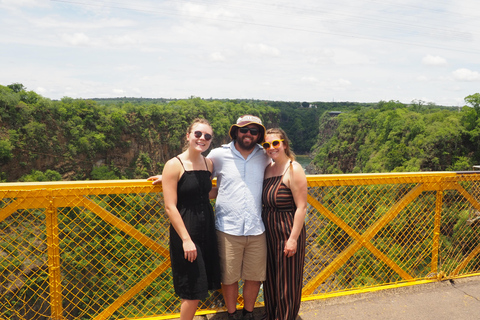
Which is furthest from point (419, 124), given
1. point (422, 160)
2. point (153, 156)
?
point (153, 156)

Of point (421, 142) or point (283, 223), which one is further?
point (421, 142)

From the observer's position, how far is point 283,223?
9.01 ft

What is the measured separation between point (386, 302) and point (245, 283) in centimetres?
154

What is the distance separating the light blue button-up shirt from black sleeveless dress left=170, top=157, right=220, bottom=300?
14 cm

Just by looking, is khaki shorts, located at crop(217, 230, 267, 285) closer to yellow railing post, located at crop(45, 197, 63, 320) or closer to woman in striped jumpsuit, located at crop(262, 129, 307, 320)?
woman in striped jumpsuit, located at crop(262, 129, 307, 320)

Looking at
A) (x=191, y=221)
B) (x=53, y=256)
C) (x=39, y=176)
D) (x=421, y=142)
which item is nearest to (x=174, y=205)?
(x=191, y=221)

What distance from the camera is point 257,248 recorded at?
2.73 metres

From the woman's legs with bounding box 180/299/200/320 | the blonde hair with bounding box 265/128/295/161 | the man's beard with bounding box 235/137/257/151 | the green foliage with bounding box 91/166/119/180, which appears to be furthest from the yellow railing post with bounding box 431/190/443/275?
the green foliage with bounding box 91/166/119/180

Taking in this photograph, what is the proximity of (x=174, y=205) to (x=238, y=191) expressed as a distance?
49 centimetres

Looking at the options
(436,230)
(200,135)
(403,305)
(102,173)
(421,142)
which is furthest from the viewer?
(102,173)

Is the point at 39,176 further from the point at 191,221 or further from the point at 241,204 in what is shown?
the point at 241,204

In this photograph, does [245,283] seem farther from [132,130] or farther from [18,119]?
[132,130]

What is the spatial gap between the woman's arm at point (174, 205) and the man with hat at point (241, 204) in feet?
0.98

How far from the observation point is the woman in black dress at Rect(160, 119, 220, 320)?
8.23ft
